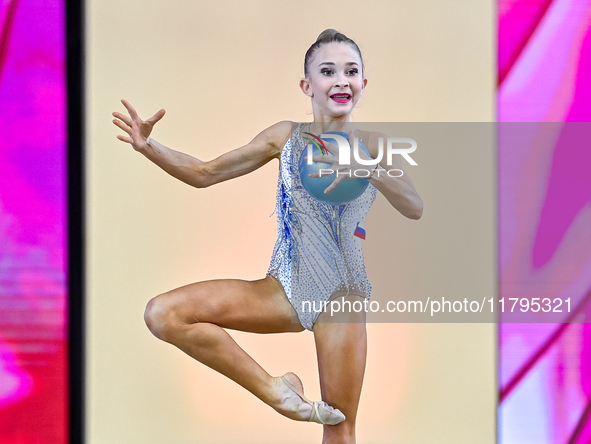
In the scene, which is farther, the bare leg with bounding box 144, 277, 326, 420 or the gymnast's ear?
the gymnast's ear

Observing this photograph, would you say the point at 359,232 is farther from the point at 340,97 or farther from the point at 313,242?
the point at 340,97

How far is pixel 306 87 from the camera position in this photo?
2.66 m

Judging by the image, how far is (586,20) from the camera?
2.81 m

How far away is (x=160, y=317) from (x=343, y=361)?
2.75 ft

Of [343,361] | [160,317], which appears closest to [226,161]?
[160,317]

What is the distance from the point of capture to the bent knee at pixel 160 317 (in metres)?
2.49

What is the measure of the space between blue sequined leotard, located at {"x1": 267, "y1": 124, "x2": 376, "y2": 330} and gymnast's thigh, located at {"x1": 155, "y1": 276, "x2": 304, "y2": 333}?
6cm

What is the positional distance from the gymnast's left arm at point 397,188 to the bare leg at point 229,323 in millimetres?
656

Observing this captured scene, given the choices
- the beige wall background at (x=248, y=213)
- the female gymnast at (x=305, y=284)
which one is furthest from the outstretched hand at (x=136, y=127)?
the beige wall background at (x=248, y=213)

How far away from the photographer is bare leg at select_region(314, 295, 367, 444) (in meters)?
2.56

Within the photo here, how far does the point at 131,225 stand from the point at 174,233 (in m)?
0.22

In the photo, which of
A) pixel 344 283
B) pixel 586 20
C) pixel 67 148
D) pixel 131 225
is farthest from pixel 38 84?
pixel 586 20

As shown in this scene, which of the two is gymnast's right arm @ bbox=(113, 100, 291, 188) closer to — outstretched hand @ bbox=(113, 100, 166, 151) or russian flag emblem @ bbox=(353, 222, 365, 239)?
outstretched hand @ bbox=(113, 100, 166, 151)

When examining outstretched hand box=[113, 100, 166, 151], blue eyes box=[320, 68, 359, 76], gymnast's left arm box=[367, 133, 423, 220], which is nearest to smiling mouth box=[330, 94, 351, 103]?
blue eyes box=[320, 68, 359, 76]
